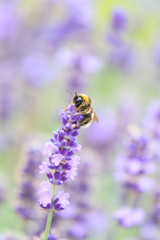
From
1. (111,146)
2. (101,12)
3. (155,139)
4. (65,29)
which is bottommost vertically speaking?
(155,139)

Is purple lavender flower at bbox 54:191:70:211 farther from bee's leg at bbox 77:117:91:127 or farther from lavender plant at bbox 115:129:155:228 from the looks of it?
lavender plant at bbox 115:129:155:228

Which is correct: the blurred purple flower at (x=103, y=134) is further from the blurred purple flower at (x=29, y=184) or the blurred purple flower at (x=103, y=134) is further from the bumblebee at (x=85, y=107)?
the bumblebee at (x=85, y=107)

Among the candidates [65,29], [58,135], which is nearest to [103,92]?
[65,29]

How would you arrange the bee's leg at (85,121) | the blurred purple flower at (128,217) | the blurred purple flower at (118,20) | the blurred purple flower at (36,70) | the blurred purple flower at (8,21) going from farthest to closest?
the blurred purple flower at (36,70) → the blurred purple flower at (8,21) → the blurred purple flower at (118,20) → the blurred purple flower at (128,217) → the bee's leg at (85,121)

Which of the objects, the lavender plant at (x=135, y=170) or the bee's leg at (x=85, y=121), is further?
the lavender plant at (x=135, y=170)

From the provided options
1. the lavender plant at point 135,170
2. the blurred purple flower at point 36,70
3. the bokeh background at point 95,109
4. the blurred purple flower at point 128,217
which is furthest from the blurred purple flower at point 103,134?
the blurred purple flower at point 128,217

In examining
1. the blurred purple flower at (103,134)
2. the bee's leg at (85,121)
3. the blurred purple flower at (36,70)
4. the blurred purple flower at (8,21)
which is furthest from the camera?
the blurred purple flower at (36,70)

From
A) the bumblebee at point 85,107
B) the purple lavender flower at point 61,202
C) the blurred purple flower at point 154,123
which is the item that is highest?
the blurred purple flower at point 154,123

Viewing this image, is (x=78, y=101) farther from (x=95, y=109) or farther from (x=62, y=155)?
(x=95, y=109)

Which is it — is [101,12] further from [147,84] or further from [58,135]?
[58,135]

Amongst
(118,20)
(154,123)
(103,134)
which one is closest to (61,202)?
(154,123)
